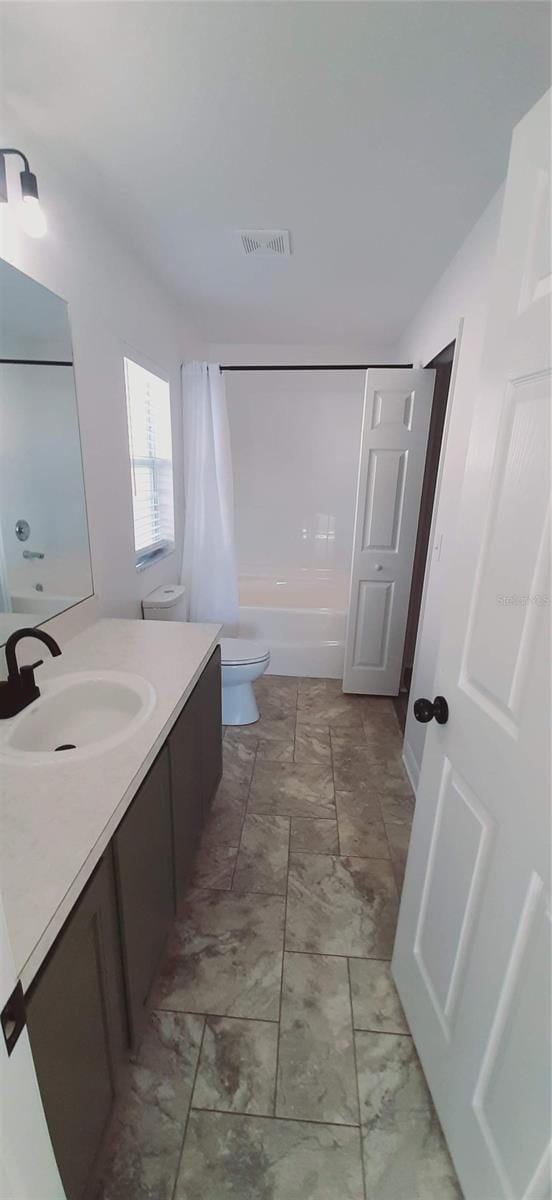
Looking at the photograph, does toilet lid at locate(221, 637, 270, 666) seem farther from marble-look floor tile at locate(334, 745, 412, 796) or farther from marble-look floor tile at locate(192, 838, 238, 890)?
marble-look floor tile at locate(192, 838, 238, 890)

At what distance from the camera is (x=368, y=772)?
2.25 metres

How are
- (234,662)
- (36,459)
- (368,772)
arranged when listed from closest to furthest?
(36,459) → (368,772) → (234,662)

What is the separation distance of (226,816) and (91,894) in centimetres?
123

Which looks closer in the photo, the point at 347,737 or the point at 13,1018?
the point at 13,1018

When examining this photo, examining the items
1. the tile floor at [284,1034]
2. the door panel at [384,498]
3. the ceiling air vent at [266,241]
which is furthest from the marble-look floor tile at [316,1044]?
the ceiling air vent at [266,241]

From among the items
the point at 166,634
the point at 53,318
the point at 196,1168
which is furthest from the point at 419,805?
the point at 53,318

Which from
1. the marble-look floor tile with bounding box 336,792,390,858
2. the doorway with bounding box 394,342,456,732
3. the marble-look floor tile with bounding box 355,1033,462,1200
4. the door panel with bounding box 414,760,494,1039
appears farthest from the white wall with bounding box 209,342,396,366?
the marble-look floor tile with bounding box 355,1033,462,1200

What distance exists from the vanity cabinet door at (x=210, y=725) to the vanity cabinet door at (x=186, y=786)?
0.05m

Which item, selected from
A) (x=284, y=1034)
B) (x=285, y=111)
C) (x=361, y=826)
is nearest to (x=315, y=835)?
(x=361, y=826)

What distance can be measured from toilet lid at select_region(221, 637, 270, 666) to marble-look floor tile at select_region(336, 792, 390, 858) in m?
0.81

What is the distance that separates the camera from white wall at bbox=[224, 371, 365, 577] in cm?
369

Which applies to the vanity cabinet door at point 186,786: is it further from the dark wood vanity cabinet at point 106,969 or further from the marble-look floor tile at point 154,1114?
the marble-look floor tile at point 154,1114

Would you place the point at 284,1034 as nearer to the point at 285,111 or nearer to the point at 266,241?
the point at 285,111

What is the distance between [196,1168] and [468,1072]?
62 cm
